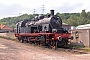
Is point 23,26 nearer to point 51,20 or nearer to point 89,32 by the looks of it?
point 51,20

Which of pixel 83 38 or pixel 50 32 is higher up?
pixel 50 32

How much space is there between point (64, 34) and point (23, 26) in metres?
10.7

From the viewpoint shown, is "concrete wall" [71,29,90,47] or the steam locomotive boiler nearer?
the steam locomotive boiler

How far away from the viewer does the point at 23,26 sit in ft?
105

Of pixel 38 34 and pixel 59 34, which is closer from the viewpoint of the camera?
pixel 59 34

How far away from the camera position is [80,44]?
976 inches

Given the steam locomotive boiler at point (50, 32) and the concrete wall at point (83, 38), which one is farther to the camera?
the concrete wall at point (83, 38)

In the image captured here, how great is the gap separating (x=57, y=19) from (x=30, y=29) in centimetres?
479

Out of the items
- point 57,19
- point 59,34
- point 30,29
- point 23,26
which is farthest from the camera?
point 23,26

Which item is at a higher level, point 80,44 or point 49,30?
point 49,30

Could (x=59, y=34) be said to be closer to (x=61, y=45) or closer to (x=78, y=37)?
(x=61, y=45)

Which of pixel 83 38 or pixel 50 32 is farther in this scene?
pixel 83 38

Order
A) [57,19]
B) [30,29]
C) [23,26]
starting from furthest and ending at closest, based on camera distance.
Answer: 1. [23,26]
2. [30,29]
3. [57,19]

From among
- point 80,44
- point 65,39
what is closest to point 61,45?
point 65,39
